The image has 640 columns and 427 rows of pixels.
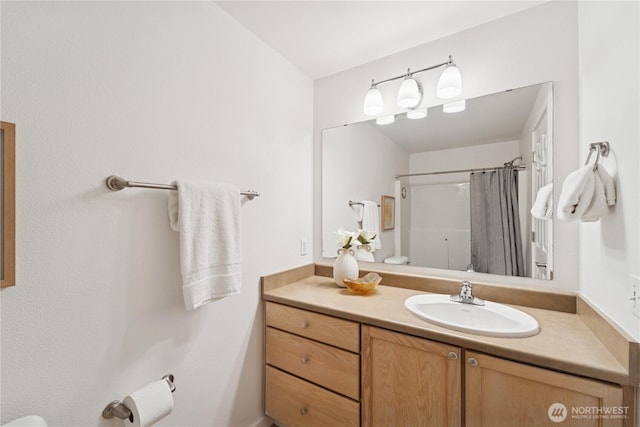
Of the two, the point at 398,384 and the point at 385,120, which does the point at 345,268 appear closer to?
the point at 398,384

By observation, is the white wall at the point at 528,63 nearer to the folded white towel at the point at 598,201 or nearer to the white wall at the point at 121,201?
the folded white towel at the point at 598,201

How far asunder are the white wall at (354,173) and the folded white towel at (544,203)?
27.7 inches

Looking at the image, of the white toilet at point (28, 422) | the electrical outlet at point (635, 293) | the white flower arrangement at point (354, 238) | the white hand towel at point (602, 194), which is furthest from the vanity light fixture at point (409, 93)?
the white toilet at point (28, 422)

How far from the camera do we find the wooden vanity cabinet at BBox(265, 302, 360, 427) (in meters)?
1.30

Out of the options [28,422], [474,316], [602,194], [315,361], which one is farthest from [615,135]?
[28,422]

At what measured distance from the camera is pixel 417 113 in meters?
1.68

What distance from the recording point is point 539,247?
4.55ft

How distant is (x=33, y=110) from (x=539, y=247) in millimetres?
2111

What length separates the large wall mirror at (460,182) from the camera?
1.41 metres

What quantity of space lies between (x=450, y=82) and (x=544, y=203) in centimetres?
79

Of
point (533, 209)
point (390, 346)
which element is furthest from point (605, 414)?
point (533, 209)

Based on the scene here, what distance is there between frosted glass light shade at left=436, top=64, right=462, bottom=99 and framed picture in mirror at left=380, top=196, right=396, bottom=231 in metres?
0.68

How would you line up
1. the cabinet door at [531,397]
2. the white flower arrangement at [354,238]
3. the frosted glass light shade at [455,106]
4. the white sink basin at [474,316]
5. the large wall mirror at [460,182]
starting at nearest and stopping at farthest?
the cabinet door at [531,397], the white sink basin at [474,316], the large wall mirror at [460,182], the frosted glass light shade at [455,106], the white flower arrangement at [354,238]

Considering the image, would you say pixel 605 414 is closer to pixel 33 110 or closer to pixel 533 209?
pixel 533 209
